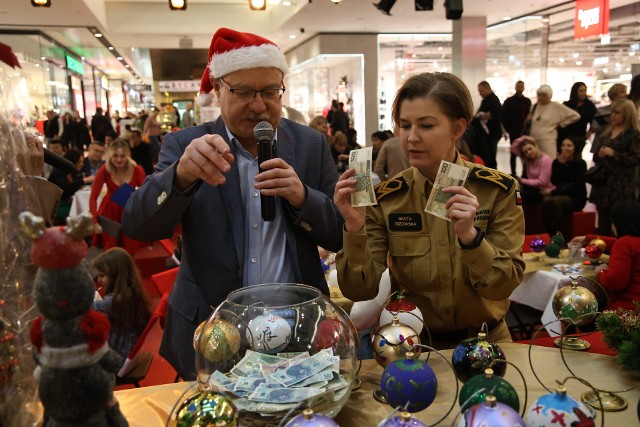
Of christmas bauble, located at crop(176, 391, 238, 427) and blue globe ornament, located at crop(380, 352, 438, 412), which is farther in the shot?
blue globe ornament, located at crop(380, 352, 438, 412)

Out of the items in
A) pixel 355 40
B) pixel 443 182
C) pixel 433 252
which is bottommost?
pixel 433 252

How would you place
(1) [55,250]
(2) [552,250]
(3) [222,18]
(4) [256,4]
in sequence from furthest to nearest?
1. (3) [222,18]
2. (4) [256,4]
3. (2) [552,250]
4. (1) [55,250]

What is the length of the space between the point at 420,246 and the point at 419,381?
29.7 inches

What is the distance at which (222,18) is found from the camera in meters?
13.7

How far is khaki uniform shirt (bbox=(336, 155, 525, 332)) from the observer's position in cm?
166

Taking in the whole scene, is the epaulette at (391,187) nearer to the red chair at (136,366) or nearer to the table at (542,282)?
the red chair at (136,366)

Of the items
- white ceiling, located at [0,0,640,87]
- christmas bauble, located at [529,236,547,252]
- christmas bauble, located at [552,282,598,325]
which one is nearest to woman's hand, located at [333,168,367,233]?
christmas bauble, located at [552,282,598,325]

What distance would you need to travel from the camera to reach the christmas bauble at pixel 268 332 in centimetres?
119

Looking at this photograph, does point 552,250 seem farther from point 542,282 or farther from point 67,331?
point 67,331

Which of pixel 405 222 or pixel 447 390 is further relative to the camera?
pixel 405 222

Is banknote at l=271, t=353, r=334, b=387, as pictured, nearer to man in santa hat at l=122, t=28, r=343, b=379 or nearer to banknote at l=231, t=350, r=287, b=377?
banknote at l=231, t=350, r=287, b=377

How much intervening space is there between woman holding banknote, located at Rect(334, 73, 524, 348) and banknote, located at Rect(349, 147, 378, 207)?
3cm

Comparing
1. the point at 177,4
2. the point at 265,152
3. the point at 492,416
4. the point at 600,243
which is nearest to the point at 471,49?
the point at 177,4

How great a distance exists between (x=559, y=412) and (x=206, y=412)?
23.9 inches
